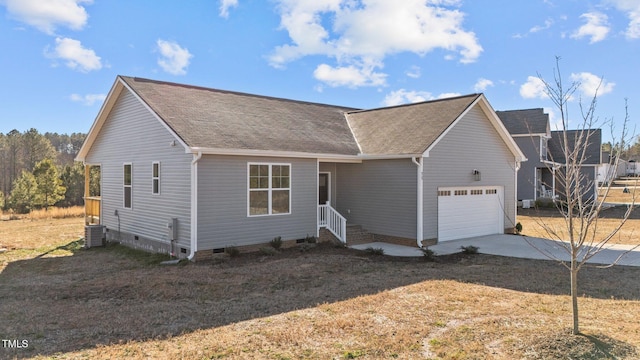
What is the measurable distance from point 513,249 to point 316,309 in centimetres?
922

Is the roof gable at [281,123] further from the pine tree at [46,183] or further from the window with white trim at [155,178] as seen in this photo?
the pine tree at [46,183]

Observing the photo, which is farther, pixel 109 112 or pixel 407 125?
pixel 407 125

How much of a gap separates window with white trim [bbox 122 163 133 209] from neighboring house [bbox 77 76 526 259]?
0.24 ft

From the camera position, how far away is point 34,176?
98.5ft

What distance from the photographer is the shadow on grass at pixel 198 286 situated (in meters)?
6.02

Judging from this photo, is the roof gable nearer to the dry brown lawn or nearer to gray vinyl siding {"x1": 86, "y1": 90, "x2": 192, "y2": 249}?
gray vinyl siding {"x1": 86, "y1": 90, "x2": 192, "y2": 249}

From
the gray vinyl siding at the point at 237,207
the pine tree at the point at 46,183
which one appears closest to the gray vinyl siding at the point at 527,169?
the gray vinyl siding at the point at 237,207

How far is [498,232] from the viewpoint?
17125 millimetres

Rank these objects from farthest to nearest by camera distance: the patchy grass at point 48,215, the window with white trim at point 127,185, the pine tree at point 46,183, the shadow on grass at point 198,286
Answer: the pine tree at point 46,183
the patchy grass at point 48,215
the window with white trim at point 127,185
the shadow on grass at point 198,286

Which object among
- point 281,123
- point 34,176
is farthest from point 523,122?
point 34,176

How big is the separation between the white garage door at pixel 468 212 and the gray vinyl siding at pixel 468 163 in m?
0.30

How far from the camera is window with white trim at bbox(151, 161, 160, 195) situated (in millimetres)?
12859

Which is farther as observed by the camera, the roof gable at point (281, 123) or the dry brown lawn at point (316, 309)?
the roof gable at point (281, 123)

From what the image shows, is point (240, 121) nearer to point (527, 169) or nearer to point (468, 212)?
point (468, 212)
